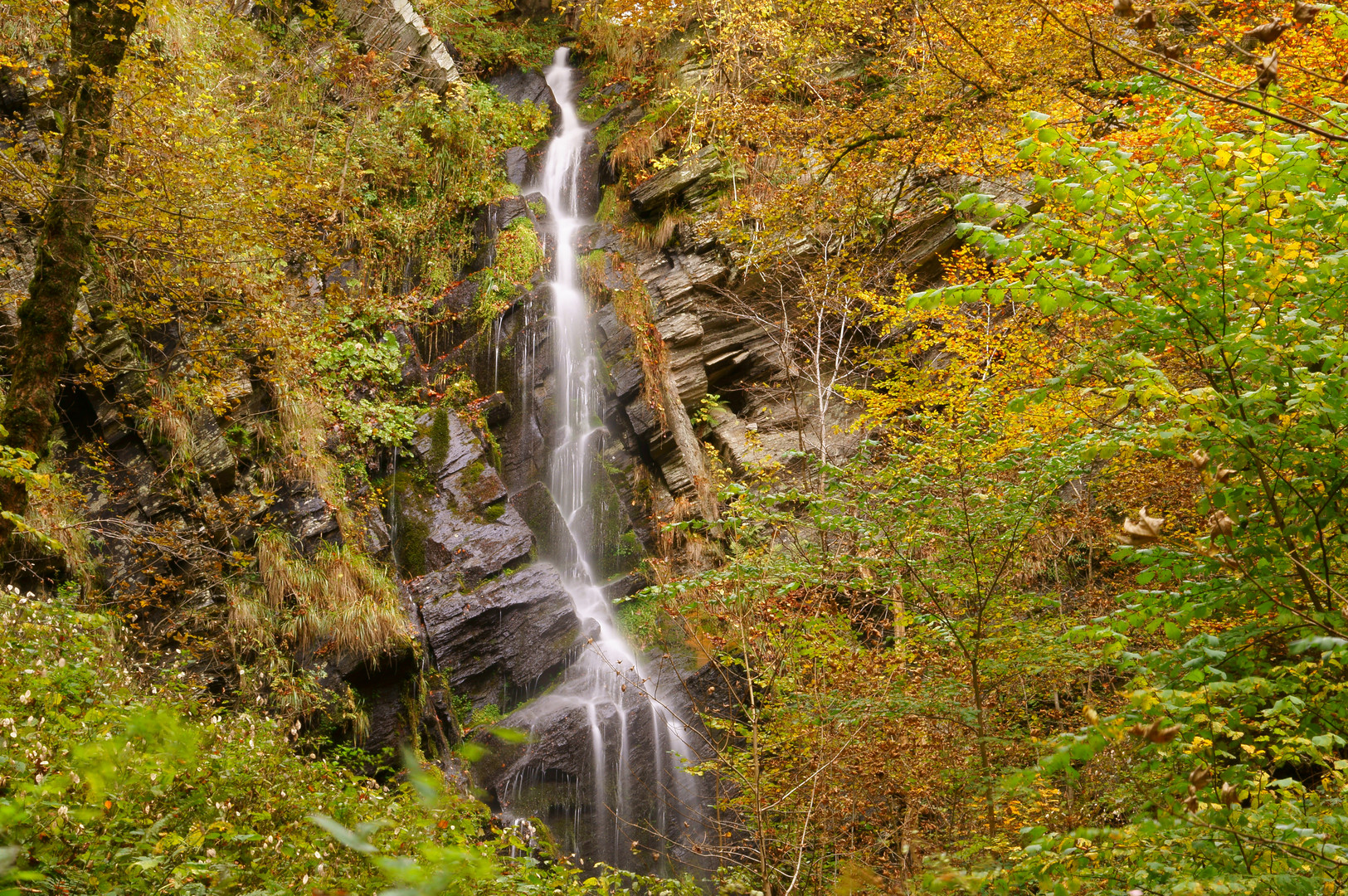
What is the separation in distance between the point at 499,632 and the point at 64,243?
6241 mm

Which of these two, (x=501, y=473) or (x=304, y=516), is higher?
(x=501, y=473)

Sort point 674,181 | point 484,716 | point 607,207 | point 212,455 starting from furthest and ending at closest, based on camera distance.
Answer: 1. point 607,207
2. point 674,181
3. point 484,716
4. point 212,455

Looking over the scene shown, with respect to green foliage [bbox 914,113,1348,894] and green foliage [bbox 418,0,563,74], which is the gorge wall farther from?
green foliage [bbox 914,113,1348,894]

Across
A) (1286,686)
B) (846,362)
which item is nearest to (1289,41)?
(846,362)

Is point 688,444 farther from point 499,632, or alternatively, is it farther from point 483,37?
point 483,37

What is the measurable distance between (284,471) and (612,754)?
533cm

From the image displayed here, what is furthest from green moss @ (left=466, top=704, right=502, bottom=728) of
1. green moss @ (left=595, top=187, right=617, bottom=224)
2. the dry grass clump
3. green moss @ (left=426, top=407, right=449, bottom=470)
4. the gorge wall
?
green moss @ (left=595, top=187, right=617, bottom=224)

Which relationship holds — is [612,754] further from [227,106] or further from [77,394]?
[227,106]

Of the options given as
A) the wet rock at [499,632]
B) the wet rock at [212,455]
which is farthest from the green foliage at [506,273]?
the wet rock at [212,455]

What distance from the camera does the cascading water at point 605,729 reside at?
8.56m

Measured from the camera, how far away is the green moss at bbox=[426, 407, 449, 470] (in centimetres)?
1077

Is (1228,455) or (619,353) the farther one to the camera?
(619,353)

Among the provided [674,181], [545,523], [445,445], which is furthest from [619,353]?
[674,181]

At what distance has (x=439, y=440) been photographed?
11.0 m
